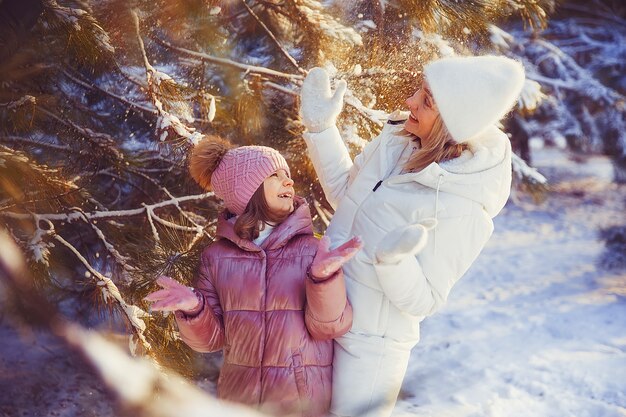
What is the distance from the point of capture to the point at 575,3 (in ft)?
27.9

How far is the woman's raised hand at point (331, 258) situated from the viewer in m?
1.70

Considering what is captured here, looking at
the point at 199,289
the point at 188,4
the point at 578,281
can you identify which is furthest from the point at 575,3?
the point at 199,289

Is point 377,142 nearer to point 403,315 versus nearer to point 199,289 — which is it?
point 403,315

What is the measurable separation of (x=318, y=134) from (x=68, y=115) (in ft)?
4.52

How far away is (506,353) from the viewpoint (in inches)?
180

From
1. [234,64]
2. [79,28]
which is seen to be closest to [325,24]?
[234,64]

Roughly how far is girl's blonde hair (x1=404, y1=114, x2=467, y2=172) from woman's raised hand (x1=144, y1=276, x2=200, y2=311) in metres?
0.80

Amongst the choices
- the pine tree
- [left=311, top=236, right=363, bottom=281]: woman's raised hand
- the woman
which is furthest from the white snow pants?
the pine tree

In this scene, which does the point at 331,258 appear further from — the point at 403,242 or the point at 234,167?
the point at 234,167

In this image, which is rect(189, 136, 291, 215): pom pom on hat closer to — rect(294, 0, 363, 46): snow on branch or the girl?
the girl

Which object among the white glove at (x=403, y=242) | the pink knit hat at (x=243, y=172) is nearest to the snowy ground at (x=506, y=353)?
the pink knit hat at (x=243, y=172)

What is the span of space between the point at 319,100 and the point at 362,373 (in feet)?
3.17

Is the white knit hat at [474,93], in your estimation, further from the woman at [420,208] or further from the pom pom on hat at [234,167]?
the pom pom on hat at [234,167]

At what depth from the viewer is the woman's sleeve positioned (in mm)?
1857
